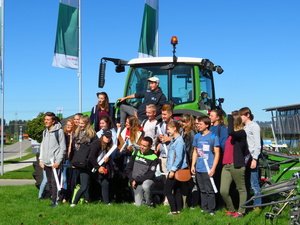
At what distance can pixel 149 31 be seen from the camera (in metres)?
17.6

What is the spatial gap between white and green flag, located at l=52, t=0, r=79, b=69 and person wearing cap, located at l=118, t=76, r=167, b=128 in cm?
653

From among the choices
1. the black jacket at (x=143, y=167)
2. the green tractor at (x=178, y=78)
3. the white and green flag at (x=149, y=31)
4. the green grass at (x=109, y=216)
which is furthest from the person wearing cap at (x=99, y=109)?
the white and green flag at (x=149, y=31)

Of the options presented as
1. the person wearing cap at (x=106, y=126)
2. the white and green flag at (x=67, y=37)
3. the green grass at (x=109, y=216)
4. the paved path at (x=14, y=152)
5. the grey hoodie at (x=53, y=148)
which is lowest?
the paved path at (x=14, y=152)

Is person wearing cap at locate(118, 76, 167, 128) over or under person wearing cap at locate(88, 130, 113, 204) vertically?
over

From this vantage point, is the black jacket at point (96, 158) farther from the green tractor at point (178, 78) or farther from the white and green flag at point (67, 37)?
the white and green flag at point (67, 37)

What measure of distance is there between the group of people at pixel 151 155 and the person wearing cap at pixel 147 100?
0.02 m

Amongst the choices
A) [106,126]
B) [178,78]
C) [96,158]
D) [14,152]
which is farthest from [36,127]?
[96,158]

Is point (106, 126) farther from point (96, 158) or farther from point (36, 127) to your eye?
point (36, 127)

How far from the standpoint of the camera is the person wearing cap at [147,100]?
9.46 meters

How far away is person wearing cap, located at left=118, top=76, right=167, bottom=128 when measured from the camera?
946 centimetres

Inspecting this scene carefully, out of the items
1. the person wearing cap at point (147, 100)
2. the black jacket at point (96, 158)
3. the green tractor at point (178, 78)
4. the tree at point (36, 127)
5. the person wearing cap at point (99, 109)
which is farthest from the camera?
the tree at point (36, 127)

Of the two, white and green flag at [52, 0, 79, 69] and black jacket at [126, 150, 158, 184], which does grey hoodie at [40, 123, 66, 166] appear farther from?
white and green flag at [52, 0, 79, 69]

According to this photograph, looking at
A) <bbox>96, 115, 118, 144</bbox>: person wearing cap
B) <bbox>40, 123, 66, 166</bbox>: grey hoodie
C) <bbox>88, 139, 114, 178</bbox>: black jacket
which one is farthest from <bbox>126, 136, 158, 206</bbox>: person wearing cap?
<bbox>40, 123, 66, 166</bbox>: grey hoodie

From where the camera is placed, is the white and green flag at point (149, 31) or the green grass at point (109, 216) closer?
the green grass at point (109, 216)
